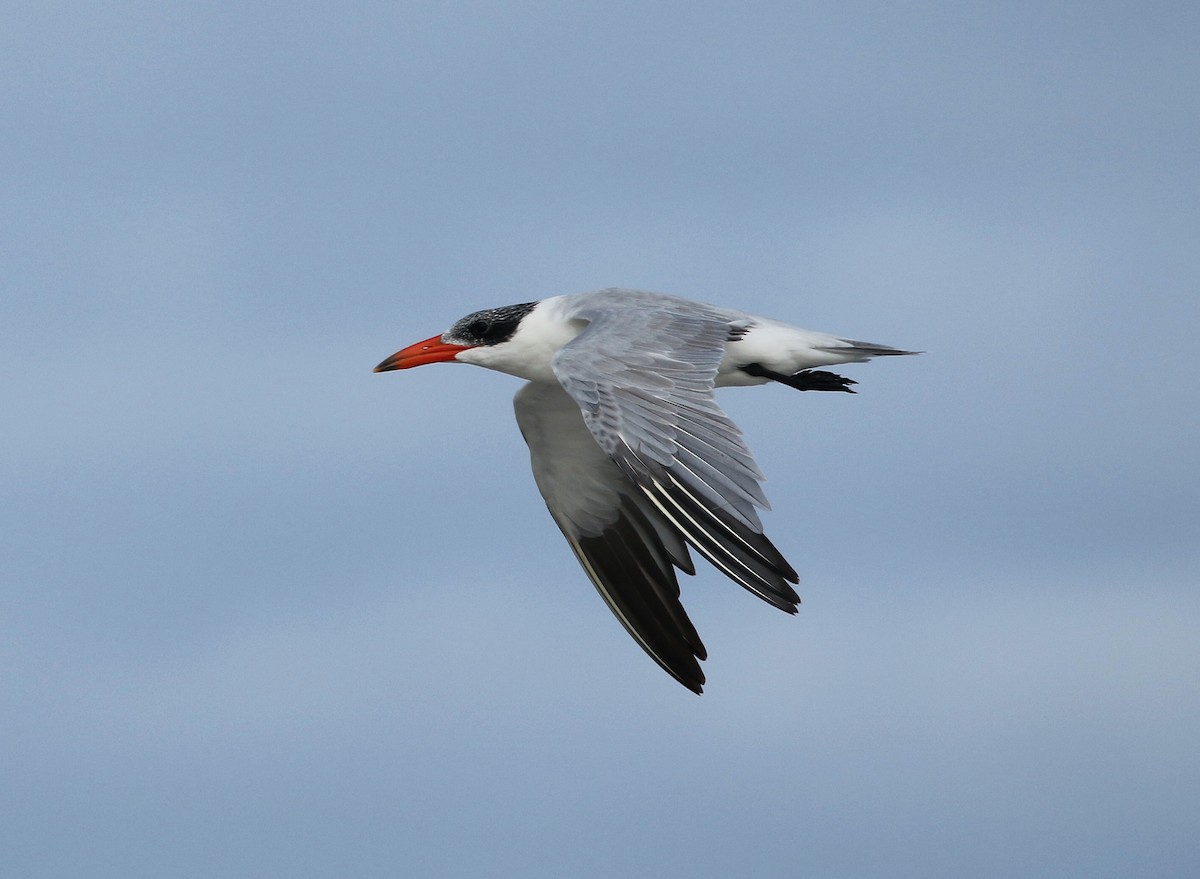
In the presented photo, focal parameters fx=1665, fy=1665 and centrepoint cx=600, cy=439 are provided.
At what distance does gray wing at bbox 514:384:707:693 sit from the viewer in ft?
51.4

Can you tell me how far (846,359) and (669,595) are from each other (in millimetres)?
2779

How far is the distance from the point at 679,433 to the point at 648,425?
0.26m

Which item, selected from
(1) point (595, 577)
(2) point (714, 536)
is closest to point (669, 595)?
(1) point (595, 577)

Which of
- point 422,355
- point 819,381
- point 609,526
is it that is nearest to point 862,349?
point 819,381

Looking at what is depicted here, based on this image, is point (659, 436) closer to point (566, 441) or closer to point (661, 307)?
point (661, 307)

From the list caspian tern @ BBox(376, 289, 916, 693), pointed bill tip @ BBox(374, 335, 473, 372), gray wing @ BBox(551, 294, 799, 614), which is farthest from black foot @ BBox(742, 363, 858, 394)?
pointed bill tip @ BBox(374, 335, 473, 372)

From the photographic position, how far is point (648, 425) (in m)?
12.4

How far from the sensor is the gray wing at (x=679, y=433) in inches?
458

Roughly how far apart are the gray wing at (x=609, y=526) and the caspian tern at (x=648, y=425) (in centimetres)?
1

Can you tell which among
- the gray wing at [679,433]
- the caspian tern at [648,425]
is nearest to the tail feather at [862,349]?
the caspian tern at [648,425]

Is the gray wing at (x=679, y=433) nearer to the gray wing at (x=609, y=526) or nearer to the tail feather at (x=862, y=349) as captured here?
the tail feather at (x=862, y=349)

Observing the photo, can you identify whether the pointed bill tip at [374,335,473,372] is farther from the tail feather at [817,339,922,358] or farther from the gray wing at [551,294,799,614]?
the tail feather at [817,339,922,358]

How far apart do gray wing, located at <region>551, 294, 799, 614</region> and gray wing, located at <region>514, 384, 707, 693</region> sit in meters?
2.34

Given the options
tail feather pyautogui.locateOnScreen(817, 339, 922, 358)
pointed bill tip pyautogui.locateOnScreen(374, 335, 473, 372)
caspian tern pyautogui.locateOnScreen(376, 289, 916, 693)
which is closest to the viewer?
caspian tern pyautogui.locateOnScreen(376, 289, 916, 693)
